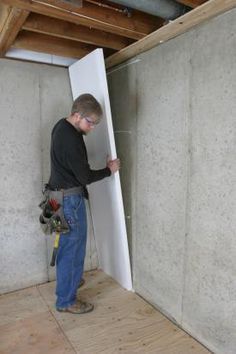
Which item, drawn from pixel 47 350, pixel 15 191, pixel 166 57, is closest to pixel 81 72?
pixel 166 57

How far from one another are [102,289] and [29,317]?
2.35ft

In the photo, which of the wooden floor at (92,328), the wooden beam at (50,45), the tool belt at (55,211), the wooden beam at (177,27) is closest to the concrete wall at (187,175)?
the wooden beam at (177,27)

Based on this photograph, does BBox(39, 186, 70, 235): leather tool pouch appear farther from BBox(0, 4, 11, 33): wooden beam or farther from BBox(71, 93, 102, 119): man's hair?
BBox(0, 4, 11, 33): wooden beam

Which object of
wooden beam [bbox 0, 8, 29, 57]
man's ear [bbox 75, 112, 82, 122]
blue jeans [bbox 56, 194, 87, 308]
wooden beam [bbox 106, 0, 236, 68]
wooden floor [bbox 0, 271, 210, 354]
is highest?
wooden beam [bbox 0, 8, 29, 57]

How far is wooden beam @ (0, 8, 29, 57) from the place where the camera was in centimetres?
185

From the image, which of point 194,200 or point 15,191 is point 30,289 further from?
point 194,200

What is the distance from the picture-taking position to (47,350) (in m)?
2.02

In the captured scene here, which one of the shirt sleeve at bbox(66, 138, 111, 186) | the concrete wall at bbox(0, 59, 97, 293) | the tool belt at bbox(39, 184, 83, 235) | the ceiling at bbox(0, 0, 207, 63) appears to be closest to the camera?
the ceiling at bbox(0, 0, 207, 63)

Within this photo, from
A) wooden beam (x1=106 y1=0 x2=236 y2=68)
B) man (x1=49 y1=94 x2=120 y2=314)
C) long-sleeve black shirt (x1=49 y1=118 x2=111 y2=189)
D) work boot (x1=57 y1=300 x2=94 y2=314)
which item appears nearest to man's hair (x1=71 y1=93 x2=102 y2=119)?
man (x1=49 y1=94 x2=120 y2=314)

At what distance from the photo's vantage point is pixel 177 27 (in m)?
1.93

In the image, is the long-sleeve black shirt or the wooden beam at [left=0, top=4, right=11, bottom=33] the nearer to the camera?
the wooden beam at [left=0, top=4, right=11, bottom=33]

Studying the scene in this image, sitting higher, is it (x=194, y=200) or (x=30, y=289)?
(x=194, y=200)

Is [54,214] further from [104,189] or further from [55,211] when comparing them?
[104,189]

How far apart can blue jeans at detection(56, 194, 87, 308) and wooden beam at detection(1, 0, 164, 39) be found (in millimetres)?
1275
